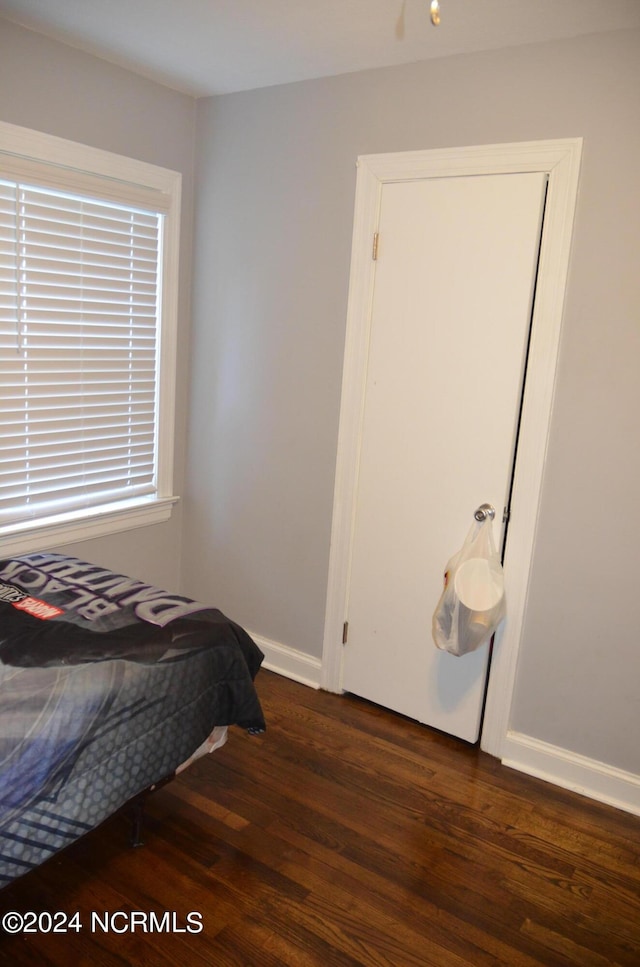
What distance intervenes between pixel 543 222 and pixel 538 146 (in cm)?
24

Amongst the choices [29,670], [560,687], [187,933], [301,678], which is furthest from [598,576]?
[29,670]

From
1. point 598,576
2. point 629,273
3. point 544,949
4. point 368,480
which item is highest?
point 629,273

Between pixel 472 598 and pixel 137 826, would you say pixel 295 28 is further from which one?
pixel 137 826

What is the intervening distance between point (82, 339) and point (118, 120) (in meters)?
0.89

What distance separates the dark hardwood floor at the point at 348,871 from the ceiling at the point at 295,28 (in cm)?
251

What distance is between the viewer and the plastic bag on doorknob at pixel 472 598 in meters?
2.61

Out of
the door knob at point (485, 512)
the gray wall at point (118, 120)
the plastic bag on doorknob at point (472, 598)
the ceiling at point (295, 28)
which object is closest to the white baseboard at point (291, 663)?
the gray wall at point (118, 120)

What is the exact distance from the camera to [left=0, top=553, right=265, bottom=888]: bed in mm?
1715

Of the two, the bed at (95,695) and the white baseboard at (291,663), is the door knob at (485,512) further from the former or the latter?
the white baseboard at (291,663)

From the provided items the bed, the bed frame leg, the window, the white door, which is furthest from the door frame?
the bed frame leg

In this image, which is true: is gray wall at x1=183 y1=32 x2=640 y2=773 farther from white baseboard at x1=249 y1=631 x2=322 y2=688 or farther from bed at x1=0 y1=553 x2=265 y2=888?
bed at x1=0 y1=553 x2=265 y2=888

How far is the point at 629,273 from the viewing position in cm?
234

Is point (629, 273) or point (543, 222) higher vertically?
point (543, 222)

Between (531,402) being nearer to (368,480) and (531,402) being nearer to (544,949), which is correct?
(368,480)
